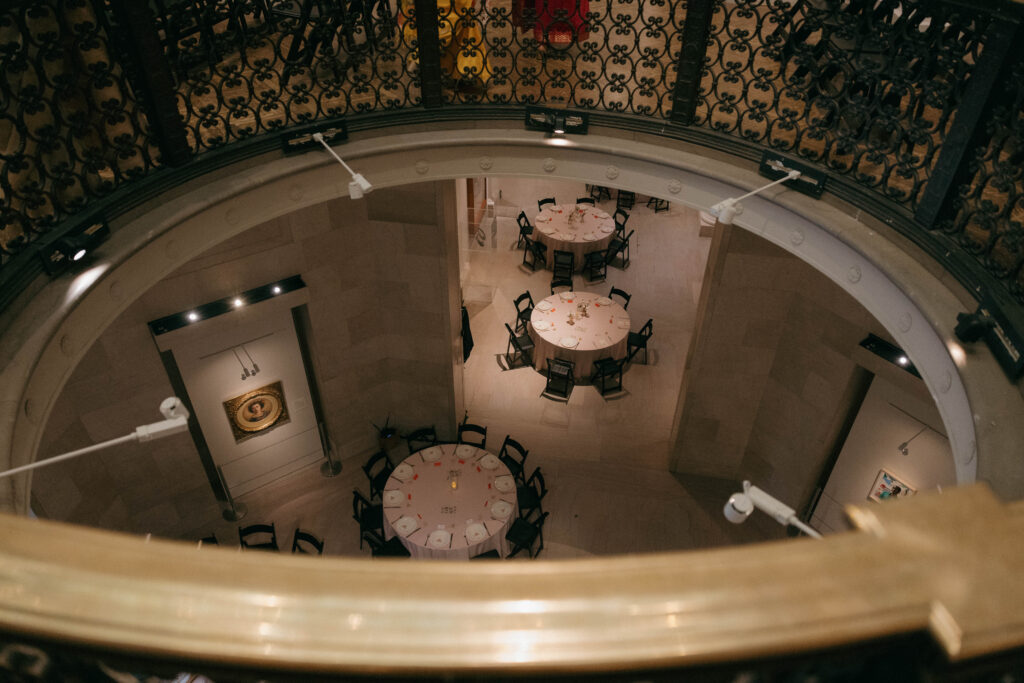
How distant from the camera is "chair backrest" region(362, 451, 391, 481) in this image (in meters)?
10.1

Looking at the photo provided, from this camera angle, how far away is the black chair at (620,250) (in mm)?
15055

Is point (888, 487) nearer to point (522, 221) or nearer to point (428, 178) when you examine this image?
point (428, 178)

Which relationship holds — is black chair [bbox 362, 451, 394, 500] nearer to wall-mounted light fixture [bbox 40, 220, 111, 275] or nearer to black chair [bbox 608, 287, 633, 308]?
black chair [bbox 608, 287, 633, 308]

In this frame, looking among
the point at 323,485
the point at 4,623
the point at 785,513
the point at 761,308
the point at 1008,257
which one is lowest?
the point at 323,485

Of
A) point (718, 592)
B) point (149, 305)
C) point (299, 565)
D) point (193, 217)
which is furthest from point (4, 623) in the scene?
point (149, 305)

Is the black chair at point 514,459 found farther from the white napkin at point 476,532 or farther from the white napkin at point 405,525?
the white napkin at point 405,525

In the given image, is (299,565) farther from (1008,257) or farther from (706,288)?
(706,288)

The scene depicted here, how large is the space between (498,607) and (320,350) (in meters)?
8.90

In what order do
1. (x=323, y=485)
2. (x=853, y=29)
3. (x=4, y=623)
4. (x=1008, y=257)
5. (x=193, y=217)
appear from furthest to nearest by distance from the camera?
1. (x=323, y=485)
2. (x=193, y=217)
3. (x=853, y=29)
4. (x=1008, y=257)
5. (x=4, y=623)

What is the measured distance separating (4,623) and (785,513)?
3045 millimetres

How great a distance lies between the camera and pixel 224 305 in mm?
8094

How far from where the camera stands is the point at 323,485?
1044 centimetres

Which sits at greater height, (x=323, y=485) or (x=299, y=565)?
(x=299, y=565)

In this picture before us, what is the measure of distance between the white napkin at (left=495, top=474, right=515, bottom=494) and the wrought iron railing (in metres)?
5.06
